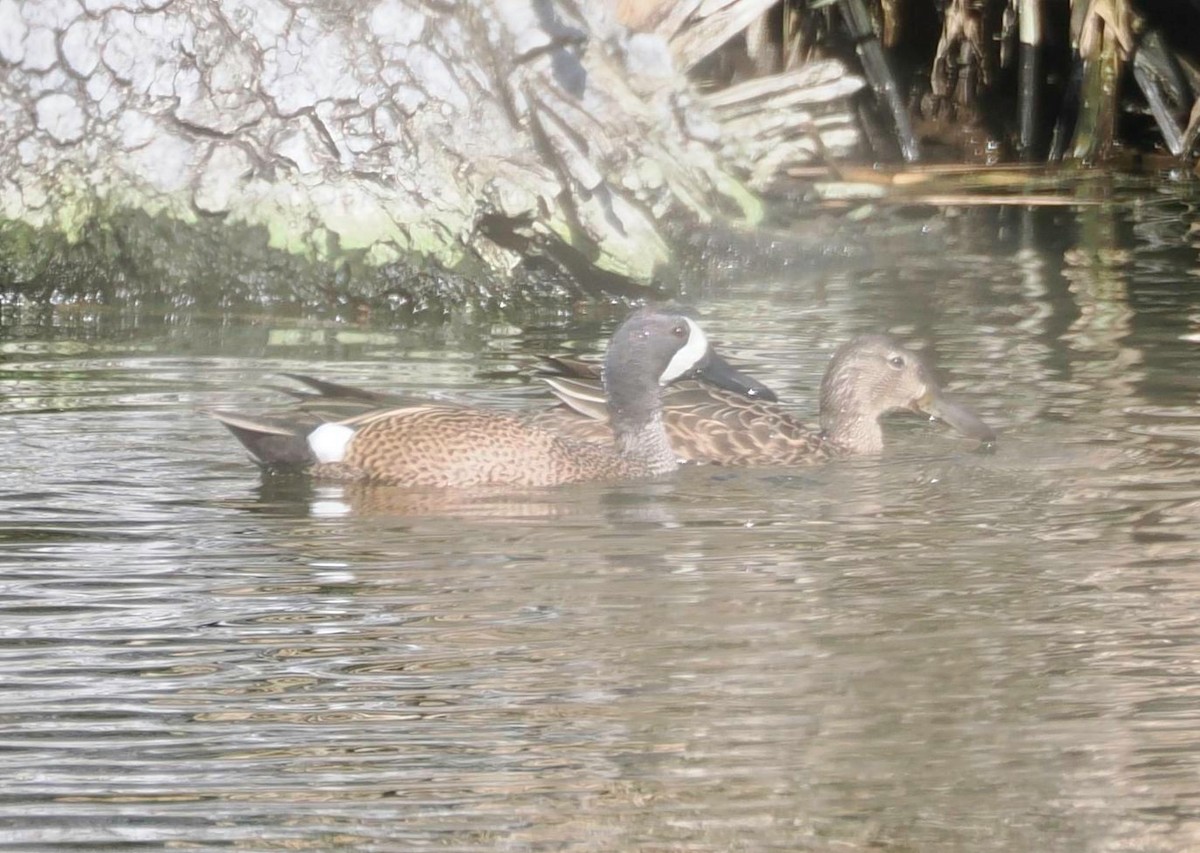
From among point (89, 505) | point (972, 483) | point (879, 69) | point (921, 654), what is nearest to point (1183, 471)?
point (972, 483)

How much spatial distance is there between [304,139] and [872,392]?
307 centimetres

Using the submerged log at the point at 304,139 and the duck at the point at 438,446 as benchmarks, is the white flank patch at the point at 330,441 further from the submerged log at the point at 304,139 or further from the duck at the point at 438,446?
the submerged log at the point at 304,139

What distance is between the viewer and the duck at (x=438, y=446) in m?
5.99

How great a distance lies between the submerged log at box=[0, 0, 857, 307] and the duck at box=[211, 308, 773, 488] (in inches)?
103

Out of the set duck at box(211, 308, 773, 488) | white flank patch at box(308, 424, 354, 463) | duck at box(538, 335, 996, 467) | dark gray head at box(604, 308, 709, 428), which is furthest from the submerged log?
white flank patch at box(308, 424, 354, 463)

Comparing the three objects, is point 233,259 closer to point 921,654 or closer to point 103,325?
point 103,325

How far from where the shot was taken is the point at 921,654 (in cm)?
404

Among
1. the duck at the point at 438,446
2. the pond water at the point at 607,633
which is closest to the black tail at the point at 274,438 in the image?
the duck at the point at 438,446

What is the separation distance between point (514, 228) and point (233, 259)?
3.66ft

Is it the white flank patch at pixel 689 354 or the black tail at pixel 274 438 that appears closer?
the black tail at pixel 274 438

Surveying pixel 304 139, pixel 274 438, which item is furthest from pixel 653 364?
pixel 304 139

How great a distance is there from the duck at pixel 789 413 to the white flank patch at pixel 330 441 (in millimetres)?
768

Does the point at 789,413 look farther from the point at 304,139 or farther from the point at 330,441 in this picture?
the point at 304,139

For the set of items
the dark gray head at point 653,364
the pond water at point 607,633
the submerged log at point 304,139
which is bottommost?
the pond water at point 607,633
